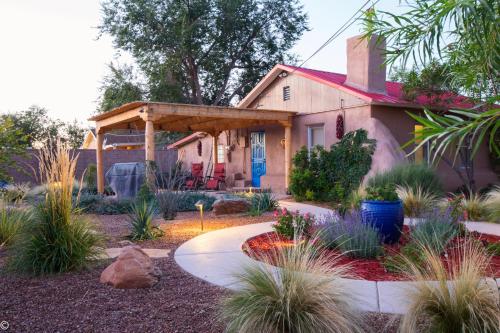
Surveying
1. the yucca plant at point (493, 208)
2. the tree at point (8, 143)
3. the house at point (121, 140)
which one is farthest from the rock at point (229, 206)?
the house at point (121, 140)

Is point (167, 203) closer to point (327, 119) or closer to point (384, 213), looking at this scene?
point (384, 213)

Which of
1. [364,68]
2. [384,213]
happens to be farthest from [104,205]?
[364,68]

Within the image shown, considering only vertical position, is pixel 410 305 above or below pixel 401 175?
below

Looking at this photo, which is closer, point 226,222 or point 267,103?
point 226,222

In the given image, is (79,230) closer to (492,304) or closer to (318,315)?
(318,315)

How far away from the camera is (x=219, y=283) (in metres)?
4.53

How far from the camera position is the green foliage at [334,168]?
1240cm

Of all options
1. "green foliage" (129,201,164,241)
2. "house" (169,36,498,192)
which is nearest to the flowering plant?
"green foliage" (129,201,164,241)

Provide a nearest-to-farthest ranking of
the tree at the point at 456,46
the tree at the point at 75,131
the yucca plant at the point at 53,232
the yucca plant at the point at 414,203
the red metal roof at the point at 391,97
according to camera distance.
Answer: the tree at the point at 456,46 → the yucca plant at the point at 53,232 → the yucca plant at the point at 414,203 → the red metal roof at the point at 391,97 → the tree at the point at 75,131

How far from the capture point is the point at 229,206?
10.2 metres

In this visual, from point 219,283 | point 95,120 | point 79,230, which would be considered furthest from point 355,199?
point 95,120

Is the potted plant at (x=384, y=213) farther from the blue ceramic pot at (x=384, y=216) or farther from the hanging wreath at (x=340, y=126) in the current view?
the hanging wreath at (x=340, y=126)

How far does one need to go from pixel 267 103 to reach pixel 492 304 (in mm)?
14325

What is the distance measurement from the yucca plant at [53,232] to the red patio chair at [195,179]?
12.5 meters
